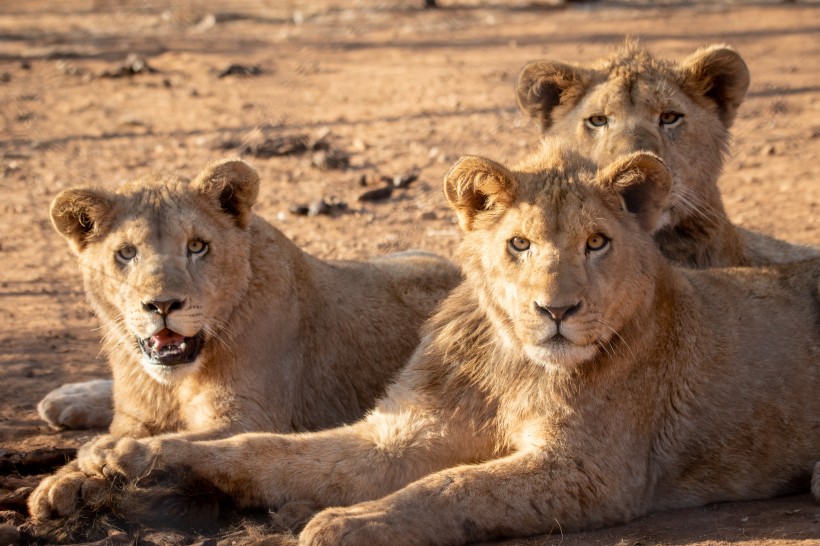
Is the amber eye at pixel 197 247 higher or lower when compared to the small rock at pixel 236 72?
lower

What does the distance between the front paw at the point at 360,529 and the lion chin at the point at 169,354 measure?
1.01 m

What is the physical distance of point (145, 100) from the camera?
11.7m

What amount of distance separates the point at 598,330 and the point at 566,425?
384 millimetres

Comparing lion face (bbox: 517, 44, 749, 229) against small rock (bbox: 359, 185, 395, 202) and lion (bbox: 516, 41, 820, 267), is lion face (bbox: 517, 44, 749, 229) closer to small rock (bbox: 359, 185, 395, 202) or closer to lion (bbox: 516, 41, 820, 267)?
lion (bbox: 516, 41, 820, 267)

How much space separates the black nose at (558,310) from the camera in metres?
4.03

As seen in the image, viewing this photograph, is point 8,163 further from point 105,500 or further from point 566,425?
point 566,425

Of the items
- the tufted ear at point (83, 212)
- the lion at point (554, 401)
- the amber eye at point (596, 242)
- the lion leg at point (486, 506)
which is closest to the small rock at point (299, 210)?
the tufted ear at point (83, 212)

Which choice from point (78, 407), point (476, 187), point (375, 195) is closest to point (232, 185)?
point (476, 187)

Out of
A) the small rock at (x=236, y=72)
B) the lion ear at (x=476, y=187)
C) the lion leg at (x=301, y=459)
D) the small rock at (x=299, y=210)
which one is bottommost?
the lion leg at (x=301, y=459)

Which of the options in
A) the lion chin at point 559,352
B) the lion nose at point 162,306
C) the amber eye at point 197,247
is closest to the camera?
the lion chin at point 559,352

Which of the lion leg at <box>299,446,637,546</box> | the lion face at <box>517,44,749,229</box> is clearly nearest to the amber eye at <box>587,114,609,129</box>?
the lion face at <box>517,44,749,229</box>

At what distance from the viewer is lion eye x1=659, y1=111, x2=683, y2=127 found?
18.8 ft

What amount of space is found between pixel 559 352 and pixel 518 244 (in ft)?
1.30

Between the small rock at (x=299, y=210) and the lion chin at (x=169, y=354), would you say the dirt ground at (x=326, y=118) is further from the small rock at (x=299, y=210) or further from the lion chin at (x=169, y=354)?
the lion chin at (x=169, y=354)
